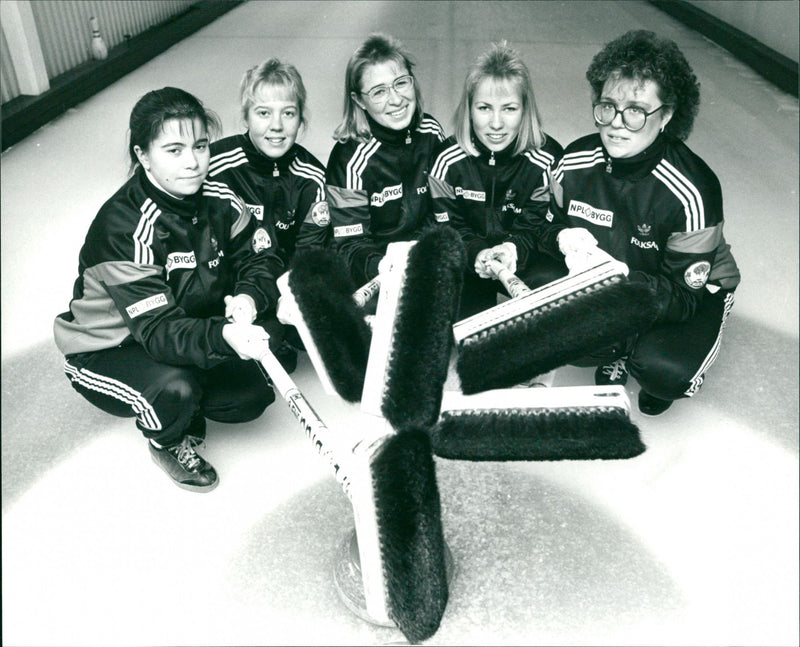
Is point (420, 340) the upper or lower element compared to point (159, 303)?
upper

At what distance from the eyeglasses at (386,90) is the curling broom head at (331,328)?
72 cm

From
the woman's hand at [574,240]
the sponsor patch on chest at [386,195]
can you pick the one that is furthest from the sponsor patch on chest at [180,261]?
the woman's hand at [574,240]

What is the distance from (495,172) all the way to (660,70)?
439 millimetres

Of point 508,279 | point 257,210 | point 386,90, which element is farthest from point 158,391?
point 386,90

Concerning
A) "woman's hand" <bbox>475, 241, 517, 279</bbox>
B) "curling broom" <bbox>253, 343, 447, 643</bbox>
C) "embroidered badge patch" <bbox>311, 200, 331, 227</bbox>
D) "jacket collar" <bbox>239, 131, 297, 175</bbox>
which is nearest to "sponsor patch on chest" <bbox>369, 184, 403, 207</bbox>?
"embroidered badge patch" <bbox>311, 200, 331, 227</bbox>

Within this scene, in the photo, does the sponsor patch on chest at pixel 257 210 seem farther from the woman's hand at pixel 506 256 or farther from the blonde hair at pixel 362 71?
the woman's hand at pixel 506 256

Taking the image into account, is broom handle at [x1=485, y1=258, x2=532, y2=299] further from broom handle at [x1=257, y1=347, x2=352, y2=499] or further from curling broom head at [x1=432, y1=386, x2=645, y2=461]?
broom handle at [x1=257, y1=347, x2=352, y2=499]

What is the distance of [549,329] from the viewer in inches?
38.5

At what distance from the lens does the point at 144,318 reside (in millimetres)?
1333

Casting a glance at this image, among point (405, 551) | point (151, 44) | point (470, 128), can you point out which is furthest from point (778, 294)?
point (151, 44)

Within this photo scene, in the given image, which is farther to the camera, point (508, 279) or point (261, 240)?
point (261, 240)

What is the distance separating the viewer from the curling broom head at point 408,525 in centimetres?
90

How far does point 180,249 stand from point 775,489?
1.18 meters

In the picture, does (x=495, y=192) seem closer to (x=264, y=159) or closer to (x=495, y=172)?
(x=495, y=172)
